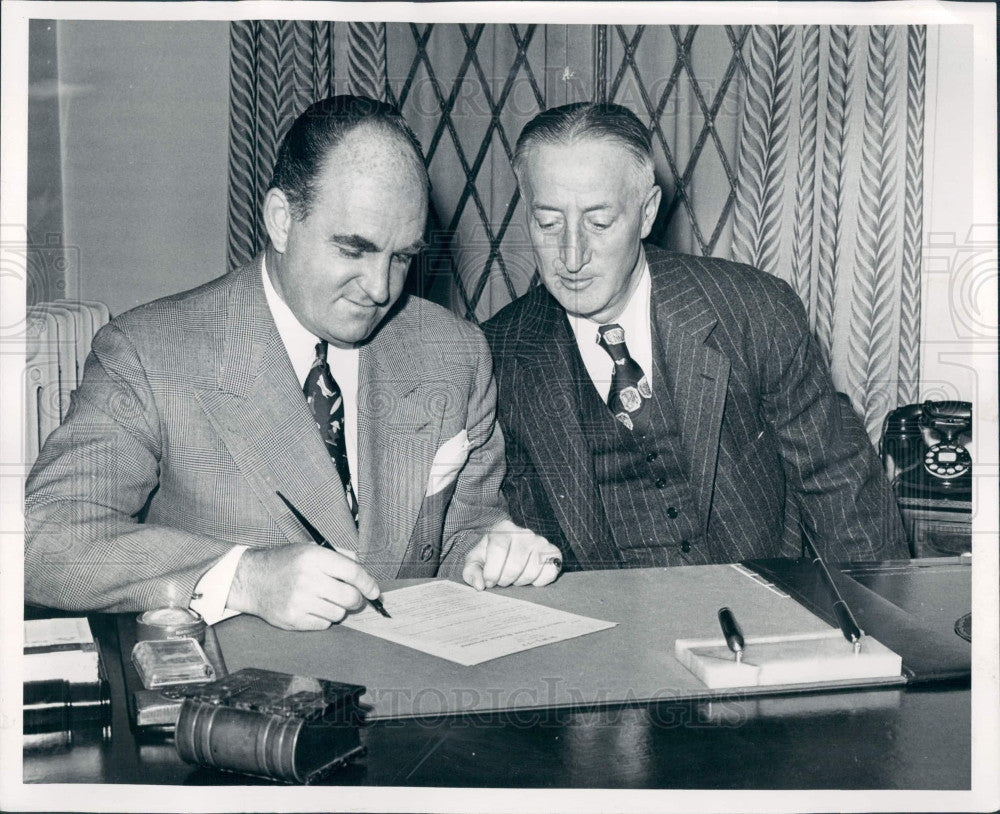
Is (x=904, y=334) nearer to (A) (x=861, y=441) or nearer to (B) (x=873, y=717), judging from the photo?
(A) (x=861, y=441)

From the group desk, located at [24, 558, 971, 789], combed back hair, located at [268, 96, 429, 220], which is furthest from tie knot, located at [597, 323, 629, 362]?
desk, located at [24, 558, 971, 789]

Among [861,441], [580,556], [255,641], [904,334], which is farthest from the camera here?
[904,334]

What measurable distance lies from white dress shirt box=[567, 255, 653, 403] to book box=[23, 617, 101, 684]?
1.04m

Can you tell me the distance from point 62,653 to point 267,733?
0.29 metres

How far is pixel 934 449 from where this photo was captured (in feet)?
5.80

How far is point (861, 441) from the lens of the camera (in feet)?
6.18

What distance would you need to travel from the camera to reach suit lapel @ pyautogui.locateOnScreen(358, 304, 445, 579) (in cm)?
162

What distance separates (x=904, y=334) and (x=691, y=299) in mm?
640

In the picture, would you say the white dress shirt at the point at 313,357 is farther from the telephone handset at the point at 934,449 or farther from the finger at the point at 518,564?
the telephone handset at the point at 934,449

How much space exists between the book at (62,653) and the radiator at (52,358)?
1.39 ft

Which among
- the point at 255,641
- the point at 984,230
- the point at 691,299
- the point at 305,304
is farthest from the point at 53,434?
the point at 984,230

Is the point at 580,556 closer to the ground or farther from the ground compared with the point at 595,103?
closer to the ground

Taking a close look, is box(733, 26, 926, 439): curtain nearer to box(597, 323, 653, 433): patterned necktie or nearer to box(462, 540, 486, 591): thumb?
box(597, 323, 653, 433): patterned necktie

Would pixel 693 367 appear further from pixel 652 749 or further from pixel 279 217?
pixel 652 749
